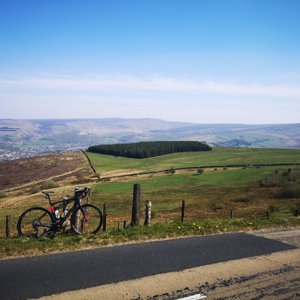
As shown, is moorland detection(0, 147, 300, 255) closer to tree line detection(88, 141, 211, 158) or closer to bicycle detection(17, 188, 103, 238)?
bicycle detection(17, 188, 103, 238)

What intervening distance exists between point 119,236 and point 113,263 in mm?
2471

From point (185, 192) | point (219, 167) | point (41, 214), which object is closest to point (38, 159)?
point (219, 167)

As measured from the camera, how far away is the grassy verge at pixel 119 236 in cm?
998

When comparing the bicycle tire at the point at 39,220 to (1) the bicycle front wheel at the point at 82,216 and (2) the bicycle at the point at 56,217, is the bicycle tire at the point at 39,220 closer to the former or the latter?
(2) the bicycle at the point at 56,217

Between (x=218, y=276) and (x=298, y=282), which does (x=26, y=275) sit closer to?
(x=218, y=276)

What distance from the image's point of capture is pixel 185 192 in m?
56.9

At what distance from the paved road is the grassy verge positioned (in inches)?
23.9

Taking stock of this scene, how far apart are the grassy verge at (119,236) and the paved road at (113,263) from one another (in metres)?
0.61

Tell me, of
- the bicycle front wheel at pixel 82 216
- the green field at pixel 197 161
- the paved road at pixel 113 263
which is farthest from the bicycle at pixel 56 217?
the green field at pixel 197 161

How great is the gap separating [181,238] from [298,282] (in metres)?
4.38

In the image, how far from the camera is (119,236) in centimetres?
1158

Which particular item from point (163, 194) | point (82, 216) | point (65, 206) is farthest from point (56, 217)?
point (163, 194)

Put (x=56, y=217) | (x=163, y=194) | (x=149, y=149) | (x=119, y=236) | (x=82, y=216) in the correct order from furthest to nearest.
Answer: (x=149, y=149) → (x=163, y=194) → (x=82, y=216) → (x=56, y=217) → (x=119, y=236)

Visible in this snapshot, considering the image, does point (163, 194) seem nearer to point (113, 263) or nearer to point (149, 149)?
point (113, 263)
